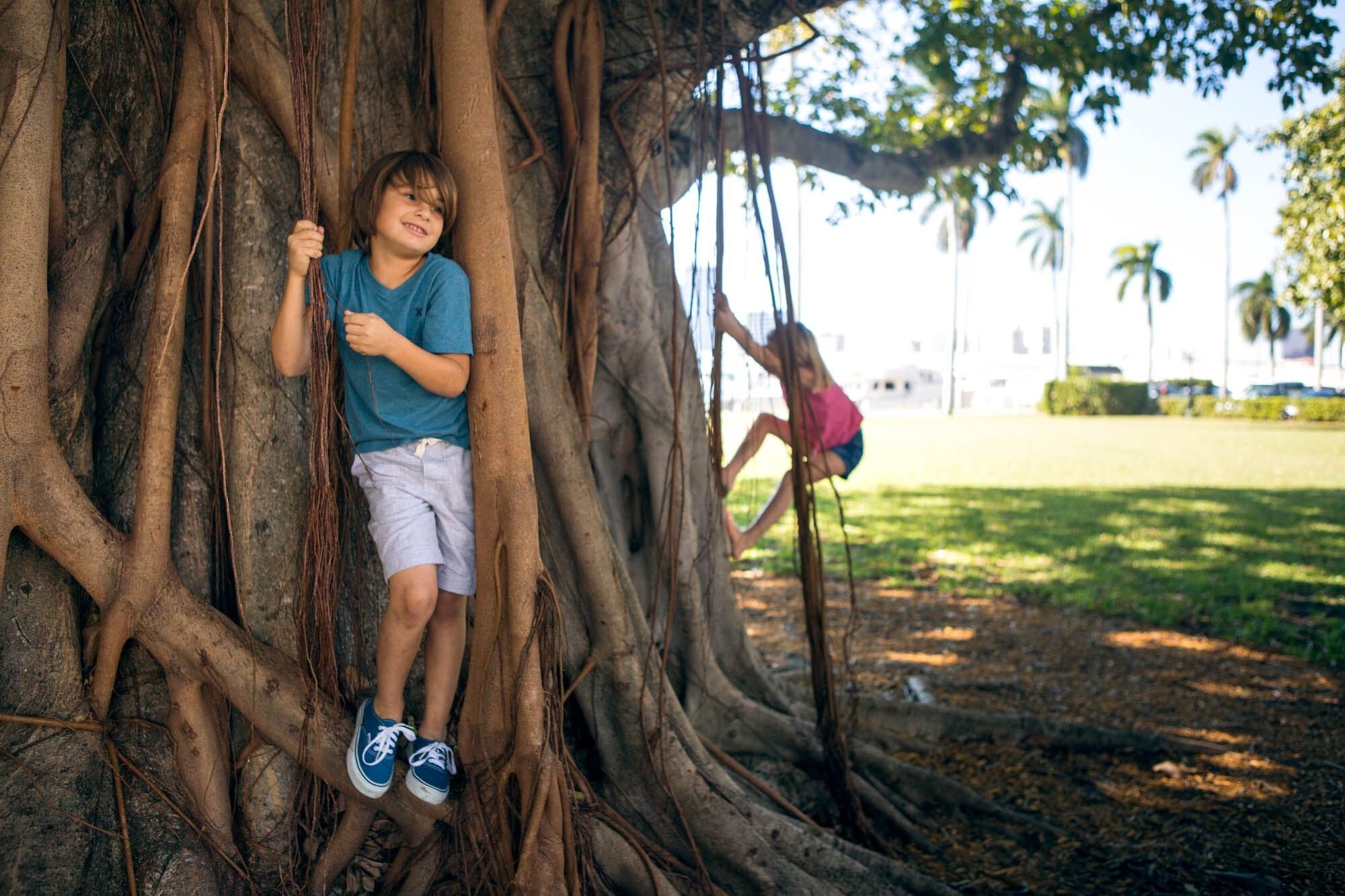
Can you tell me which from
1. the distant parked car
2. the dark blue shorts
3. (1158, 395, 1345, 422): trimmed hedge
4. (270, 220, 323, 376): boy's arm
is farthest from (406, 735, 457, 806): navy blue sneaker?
the distant parked car

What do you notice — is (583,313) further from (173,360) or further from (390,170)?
(173,360)

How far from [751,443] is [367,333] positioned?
2.50 m

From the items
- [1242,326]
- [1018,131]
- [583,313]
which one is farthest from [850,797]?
[1242,326]

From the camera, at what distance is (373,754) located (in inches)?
97.0

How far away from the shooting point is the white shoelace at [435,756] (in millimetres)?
2496

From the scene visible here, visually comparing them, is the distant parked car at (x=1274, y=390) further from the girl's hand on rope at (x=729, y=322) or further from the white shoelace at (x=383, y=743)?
the white shoelace at (x=383, y=743)

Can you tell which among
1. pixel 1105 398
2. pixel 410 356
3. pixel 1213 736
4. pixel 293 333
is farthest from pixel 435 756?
pixel 1105 398

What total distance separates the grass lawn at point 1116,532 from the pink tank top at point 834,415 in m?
0.51

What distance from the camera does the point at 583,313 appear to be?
3352mm

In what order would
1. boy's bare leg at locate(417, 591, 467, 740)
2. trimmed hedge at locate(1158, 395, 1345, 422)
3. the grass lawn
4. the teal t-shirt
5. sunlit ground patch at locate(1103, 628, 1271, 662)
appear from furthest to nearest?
trimmed hedge at locate(1158, 395, 1345, 422), the grass lawn, sunlit ground patch at locate(1103, 628, 1271, 662), boy's bare leg at locate(417, 591, 467, 740), the teal t-shirt

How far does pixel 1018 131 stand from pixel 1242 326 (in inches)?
2612

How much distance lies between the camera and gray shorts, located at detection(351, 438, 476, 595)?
2.50 meters

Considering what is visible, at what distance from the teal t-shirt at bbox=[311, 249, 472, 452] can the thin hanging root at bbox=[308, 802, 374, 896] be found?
38.5 inches

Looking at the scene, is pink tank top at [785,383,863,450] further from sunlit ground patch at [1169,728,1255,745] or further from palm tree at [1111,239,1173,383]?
palm tree at [1111,239,1173,383]
